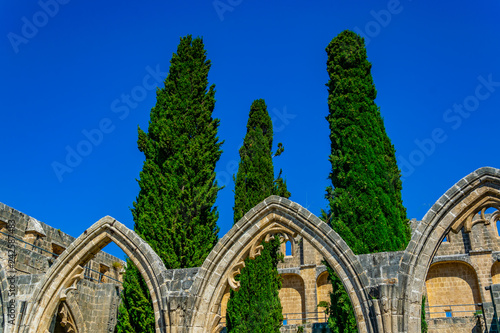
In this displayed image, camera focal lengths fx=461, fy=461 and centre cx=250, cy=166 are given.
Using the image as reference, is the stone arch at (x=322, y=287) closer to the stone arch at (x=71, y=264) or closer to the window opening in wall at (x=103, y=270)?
the window opening in wall at (x=103, y=270)

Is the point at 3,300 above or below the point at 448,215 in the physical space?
below

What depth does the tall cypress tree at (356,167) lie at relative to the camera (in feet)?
27.3

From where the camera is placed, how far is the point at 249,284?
411 inches

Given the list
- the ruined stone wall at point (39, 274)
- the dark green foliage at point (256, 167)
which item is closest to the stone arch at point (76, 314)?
the ruined stone wall at point (39, 274)

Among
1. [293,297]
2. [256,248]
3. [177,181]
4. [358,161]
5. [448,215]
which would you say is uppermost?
[358,161]

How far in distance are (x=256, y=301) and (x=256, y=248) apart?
387cm

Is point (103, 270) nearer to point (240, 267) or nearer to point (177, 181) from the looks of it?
point (177, 181)

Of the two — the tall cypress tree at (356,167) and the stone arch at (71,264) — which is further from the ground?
the tall cypress tree at (356,167)

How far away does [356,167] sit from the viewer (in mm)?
8984

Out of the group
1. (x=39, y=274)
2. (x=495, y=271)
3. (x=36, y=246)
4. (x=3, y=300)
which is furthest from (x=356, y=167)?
(x=495, y=271)

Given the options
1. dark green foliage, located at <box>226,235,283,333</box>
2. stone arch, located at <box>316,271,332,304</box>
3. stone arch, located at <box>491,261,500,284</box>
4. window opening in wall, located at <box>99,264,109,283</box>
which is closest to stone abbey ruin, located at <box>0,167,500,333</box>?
dark green foliage, located at <box>226,235,283,333</box>

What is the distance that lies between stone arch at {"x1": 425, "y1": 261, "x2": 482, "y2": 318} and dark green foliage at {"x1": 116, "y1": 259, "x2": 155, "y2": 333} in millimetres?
13651

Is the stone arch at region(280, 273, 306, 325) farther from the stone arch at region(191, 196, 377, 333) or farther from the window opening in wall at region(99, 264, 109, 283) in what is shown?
the stone arch at region(191, 196, 377, 333)

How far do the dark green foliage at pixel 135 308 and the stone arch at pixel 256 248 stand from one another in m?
1.69
